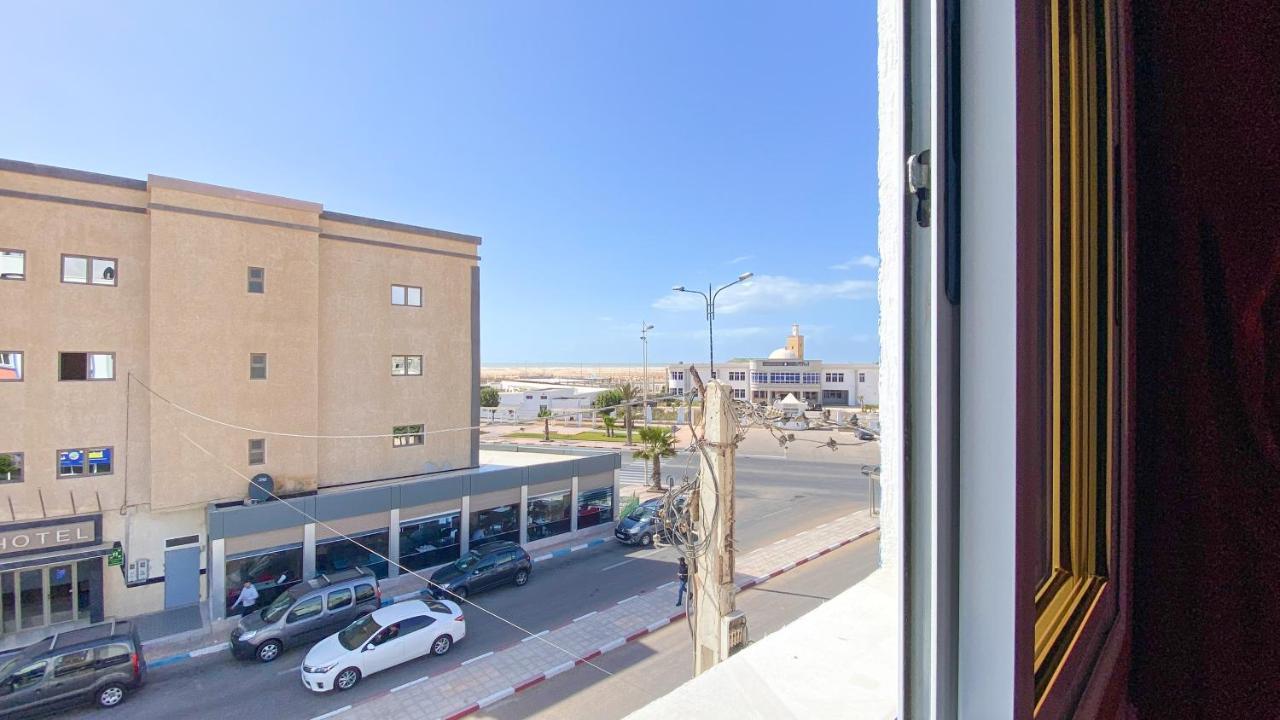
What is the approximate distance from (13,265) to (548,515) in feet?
28.8

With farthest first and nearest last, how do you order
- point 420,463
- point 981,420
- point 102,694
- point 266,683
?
point 420,463 < point 266,683 < point 102,694 < point 981,420

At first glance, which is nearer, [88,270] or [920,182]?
[920,182]

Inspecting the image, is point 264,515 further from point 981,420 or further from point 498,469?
point 981,420

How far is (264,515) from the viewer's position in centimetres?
823

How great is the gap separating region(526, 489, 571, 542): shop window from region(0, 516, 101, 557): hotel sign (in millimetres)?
6413

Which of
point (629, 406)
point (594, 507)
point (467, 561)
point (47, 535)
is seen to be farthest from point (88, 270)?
point (629, 406)

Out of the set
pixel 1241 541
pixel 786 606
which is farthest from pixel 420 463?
pixel 1241 541

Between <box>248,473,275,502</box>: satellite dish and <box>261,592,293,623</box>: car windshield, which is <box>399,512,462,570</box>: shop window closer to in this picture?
<box>248,473,275,502</box>: satellite dish

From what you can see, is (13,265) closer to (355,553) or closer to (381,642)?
(355,553)

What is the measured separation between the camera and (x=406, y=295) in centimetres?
1091

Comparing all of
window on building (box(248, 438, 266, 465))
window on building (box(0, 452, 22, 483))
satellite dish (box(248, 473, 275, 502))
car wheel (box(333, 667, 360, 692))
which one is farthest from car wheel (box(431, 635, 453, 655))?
window on building (box(0, 452, 22, 483))

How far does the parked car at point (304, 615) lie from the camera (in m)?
6.74

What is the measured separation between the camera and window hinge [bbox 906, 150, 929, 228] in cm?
42

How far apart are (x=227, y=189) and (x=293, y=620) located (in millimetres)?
6448
